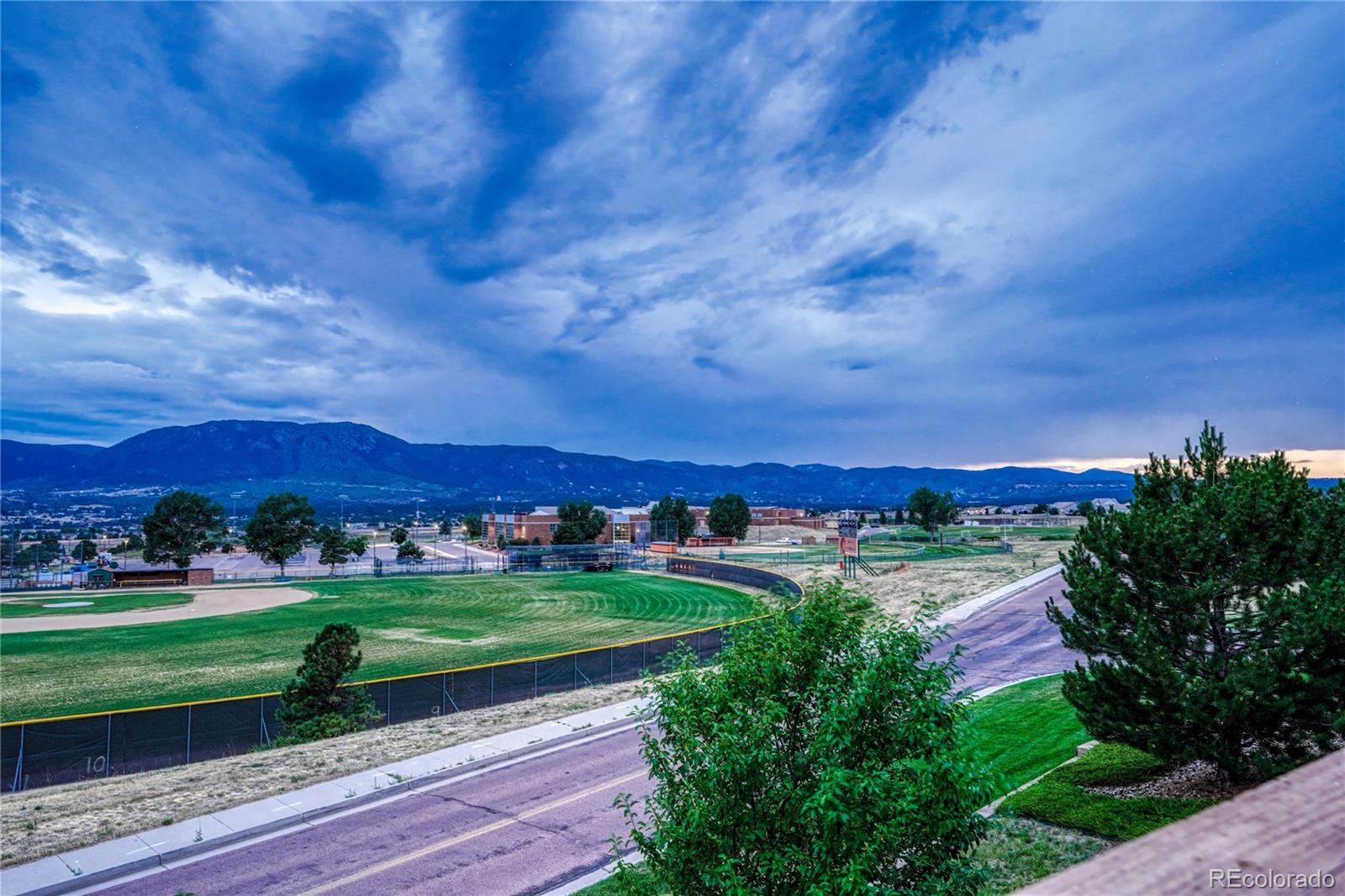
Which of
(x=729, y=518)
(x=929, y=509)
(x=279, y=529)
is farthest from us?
(x=729, y=518)

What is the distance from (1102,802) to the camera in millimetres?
13547

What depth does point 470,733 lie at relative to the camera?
856 inches

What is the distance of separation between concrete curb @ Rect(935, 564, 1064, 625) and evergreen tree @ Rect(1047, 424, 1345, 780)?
2310cm

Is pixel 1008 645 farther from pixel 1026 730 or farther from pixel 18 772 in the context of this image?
pixel 18 772

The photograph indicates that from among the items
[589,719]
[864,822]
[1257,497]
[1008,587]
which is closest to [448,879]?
[864,822]

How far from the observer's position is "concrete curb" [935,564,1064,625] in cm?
4053

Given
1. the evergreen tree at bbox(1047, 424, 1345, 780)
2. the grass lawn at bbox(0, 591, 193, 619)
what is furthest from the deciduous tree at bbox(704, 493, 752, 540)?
the evergreen tree at bbox(1047, 424, 1345, 780)

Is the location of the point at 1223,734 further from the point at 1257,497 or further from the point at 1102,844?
the point at 1257,497

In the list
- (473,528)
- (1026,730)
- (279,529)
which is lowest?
(1026,730)

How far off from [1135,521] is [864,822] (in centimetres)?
838

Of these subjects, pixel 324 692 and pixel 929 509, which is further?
pixel 929 509

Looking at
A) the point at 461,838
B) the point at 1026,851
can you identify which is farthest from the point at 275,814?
the point at 1026,851

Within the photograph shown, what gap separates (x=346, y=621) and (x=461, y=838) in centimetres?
4370

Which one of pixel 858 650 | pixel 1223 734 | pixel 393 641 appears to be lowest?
pixel 393 641
